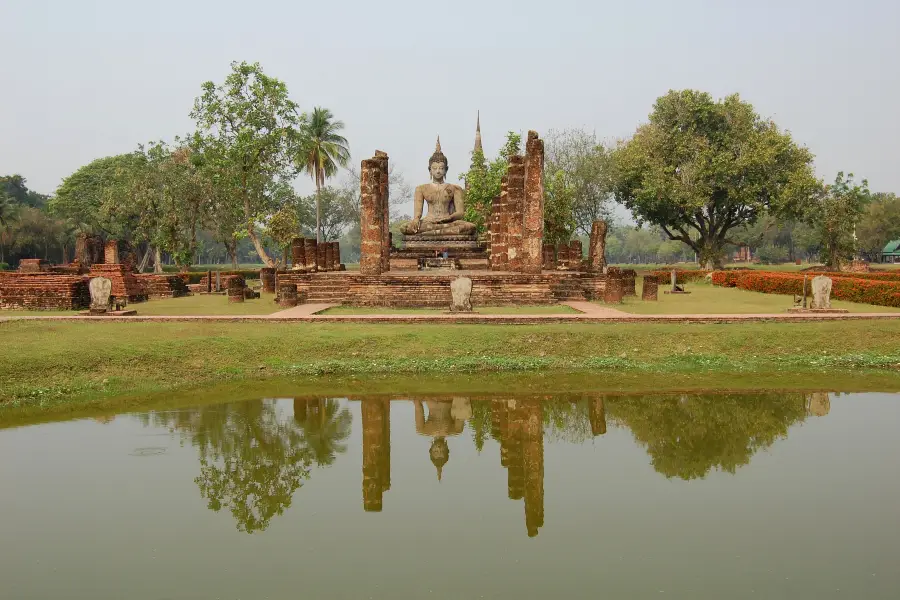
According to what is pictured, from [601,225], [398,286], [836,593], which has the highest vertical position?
[601,225]

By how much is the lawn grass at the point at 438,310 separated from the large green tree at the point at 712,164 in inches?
978

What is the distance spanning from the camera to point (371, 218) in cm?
2175

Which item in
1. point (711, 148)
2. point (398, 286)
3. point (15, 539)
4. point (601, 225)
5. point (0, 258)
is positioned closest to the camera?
point (15, 539)

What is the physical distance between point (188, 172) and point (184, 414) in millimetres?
37620

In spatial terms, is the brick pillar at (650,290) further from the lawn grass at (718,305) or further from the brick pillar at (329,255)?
the brick pillar at (329,255)

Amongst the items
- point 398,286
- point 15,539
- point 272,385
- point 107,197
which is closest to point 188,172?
point 107,197

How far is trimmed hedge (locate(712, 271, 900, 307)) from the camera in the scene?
814 inches

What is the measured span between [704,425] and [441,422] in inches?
128

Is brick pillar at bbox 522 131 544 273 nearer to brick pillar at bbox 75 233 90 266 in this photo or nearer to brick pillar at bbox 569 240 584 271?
brick pillar at bbox 569 240 584 271

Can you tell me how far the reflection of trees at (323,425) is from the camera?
8.20 metres

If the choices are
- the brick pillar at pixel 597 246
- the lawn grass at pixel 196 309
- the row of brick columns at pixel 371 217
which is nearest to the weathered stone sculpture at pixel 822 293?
the row of brick columns at pixel 371 217

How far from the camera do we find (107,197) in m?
48.8

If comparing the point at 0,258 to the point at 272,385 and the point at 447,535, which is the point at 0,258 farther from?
the point at 447,535

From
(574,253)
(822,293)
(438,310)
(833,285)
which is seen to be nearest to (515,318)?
(438,310)
